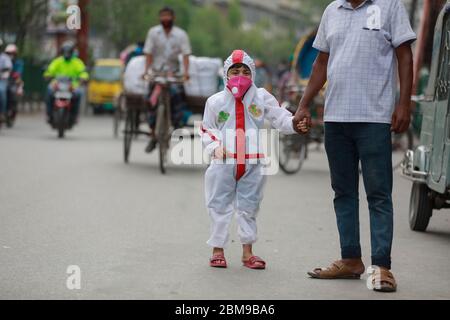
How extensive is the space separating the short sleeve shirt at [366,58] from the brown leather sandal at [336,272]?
94 centimetres

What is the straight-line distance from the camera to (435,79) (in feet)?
32.7

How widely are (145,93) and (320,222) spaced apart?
6.30 m

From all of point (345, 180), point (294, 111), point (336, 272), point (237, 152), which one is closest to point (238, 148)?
point (237, 152)

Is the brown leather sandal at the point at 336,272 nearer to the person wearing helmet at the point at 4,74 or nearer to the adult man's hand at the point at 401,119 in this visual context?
the adult man's hand at the point at 401,119

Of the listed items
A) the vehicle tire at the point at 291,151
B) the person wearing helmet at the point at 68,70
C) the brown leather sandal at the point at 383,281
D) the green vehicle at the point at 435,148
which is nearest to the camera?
the brown leather sandal at the point at 383,281

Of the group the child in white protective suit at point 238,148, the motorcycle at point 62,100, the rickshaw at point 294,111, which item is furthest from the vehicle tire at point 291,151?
the child in white protective suit at point 238,148

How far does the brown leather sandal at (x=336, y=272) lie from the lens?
293 inches

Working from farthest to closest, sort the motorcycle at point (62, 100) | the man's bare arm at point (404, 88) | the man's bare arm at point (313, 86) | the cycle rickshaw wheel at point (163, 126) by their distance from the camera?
1. the motorcycle at point (62, 100)
2. the cycle rickshaw wheel at point (163, 126)
3. the man's bare arm at point (313, 86)
4. the man's bare arm at point (404, 88)

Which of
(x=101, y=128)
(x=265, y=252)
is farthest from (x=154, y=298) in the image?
(x=101, y=128)

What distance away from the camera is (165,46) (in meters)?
16.2

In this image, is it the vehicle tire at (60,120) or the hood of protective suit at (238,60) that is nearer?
the hood of protective suit at (238,60)

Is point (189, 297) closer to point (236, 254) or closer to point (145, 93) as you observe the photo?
point (236, 254)

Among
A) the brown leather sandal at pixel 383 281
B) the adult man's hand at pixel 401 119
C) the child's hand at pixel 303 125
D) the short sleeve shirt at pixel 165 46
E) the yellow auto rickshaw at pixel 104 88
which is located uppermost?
the short sleeve shirt at pixel 165 46

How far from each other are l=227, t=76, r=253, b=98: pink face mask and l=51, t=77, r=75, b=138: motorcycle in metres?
16.2
